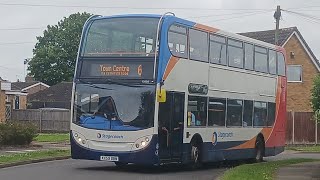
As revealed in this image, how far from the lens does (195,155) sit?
20.2m

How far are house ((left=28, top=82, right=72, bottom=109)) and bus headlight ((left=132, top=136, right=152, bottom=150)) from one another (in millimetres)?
48875

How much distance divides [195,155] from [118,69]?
12.8ft

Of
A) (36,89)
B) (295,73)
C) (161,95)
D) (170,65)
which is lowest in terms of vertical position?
(161,95)

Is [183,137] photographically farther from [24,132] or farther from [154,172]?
[24,132]

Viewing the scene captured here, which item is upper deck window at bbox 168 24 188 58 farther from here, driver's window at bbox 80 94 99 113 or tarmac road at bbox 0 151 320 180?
tarmac road at bbox 0 151 320 180

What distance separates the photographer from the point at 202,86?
67.3ft

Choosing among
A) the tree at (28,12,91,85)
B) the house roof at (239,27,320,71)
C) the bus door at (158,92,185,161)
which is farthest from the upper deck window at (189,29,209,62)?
the tree at (28,12,91,85)

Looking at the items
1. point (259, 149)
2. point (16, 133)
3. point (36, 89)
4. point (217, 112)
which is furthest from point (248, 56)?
point (36, 89)

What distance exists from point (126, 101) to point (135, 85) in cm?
52

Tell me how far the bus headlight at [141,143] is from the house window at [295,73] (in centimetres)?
3143

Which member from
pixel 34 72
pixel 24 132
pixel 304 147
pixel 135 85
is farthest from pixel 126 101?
pixel 34 72

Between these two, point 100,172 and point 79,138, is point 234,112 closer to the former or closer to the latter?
point 100,172

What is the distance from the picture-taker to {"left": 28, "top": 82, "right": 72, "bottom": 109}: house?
6688cm

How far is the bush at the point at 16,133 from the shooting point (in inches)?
1102
